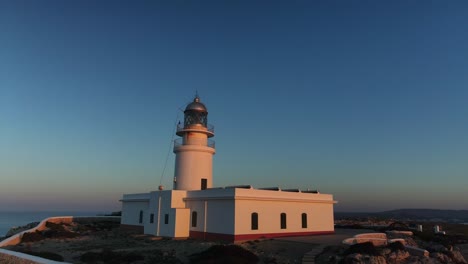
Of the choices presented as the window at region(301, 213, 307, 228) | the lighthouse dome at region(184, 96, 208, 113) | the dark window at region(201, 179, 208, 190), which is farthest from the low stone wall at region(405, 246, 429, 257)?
the lighthouse dome at region(184, 96, 208, 113)

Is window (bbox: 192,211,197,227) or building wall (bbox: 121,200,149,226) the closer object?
window (bbox: 192,211,197,227)

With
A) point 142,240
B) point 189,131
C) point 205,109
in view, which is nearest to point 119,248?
point 142,240

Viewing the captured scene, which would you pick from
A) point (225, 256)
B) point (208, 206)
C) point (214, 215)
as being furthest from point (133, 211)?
point (225, 256)

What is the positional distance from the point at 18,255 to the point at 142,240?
31.9 ft

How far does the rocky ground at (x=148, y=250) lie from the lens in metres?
15.9

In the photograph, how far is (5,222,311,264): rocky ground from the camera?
52.1 feet

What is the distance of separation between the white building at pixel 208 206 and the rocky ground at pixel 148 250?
1.36 metres

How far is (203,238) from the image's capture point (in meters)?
22.6

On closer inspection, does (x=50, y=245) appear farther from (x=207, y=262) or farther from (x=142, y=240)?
(x=207, y=262)

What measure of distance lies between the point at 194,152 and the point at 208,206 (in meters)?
4.93

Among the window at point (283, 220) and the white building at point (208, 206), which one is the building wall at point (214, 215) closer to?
the white building at point (208, 206)

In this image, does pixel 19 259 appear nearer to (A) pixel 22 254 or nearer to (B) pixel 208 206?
(A) pixel 22 254

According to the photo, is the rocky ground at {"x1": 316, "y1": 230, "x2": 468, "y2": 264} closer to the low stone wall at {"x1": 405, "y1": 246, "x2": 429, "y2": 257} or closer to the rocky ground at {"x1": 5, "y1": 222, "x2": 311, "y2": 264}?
the low stone wall at {"x1": 405, "y1": 246, "x2": 429, "y2": 257}

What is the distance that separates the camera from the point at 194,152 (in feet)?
86.8
